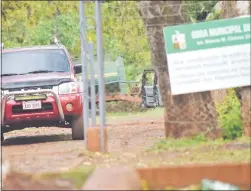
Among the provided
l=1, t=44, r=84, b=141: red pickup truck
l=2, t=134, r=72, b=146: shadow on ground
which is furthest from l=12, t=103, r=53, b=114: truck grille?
l=2, t=134, r=72, b=146: shadow on ground

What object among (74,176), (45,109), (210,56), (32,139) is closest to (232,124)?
(210,56)

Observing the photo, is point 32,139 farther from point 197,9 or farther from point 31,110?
point 197,9

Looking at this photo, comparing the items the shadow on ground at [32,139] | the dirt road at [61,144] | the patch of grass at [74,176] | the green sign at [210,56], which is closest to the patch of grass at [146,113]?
the dirt road at [61,144]

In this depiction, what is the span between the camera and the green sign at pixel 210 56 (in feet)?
34.2

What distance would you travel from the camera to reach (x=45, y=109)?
588 inches

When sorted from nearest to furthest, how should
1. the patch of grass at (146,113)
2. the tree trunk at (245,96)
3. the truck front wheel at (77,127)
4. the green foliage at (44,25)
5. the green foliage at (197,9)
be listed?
the tree trunk at (245,96) < the green foliage at (197,9) < the truck front wheel at (77,127) < the patch of grass at (146,113) < the green foliage at (44,25)

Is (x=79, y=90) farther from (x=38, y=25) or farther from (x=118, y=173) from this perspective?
(x=38, y=25)

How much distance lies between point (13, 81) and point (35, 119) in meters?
0.71

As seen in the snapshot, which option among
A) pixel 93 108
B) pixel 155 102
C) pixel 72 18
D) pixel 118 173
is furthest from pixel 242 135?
pixel 72 18

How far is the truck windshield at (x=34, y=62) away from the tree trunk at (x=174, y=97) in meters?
5.12

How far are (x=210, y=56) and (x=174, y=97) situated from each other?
719 millimetres

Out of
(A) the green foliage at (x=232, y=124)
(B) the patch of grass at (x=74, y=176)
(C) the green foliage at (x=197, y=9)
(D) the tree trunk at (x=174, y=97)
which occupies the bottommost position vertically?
(B) the patch of grass at (x=74, y=176)

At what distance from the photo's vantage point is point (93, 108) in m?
11.2

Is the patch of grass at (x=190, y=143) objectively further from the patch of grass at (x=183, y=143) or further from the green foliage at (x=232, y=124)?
the green foliage at (x=232, y=124)
